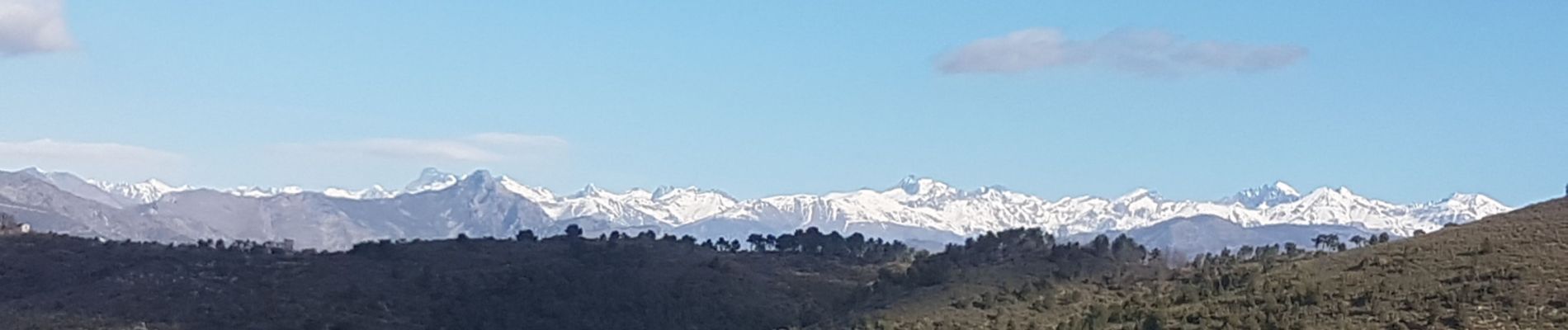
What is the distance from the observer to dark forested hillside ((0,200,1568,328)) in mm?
71188

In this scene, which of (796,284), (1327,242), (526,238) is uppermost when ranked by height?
(1327,242)

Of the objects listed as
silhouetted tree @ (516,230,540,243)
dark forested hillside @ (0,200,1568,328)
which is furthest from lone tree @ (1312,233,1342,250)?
silhouetted tree @ (516,230,540,243)

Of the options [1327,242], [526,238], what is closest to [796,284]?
[1327,242]

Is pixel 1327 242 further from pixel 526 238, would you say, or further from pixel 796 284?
pixel 526 238

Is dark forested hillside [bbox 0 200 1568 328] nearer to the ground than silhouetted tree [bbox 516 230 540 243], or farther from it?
nearer to the ground

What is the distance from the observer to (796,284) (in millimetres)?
128000

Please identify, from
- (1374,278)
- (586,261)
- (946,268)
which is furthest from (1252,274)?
(586,261)

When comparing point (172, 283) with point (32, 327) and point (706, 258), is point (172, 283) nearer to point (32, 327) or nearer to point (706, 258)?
point (32, 327)

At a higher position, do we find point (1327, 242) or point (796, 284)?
point (1327, 242)

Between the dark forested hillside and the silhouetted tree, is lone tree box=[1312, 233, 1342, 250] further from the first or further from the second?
the silhouetted tree

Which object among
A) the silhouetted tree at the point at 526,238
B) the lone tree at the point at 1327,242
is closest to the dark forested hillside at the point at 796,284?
the lone tree at the point at 1327,242

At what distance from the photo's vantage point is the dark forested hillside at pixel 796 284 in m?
71.2

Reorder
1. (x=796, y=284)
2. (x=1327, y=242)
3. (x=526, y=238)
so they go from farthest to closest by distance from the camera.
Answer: (x=526, y=238)
(x=796, y=284)
(x=1327, y=242)

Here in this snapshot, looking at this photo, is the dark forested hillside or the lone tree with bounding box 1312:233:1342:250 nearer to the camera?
the dark forested hillside
